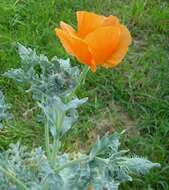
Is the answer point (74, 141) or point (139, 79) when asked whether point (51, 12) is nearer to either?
point (139, 79)

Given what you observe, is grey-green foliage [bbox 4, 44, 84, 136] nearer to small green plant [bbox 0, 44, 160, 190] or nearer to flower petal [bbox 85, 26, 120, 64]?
small green plant [bbox 0, 44, 160, 190]

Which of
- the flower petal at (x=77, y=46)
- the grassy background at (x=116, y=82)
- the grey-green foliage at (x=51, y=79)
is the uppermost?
the flower petal at (x=77, y=46)

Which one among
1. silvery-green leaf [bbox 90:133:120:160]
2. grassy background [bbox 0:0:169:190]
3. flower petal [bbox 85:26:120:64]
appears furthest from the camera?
grassy background [bbox 0:0:169:190]

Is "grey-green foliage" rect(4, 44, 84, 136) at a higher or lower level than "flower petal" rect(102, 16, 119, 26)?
lower

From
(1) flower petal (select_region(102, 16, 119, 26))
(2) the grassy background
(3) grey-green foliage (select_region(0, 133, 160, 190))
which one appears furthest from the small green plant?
(2) the grassy background

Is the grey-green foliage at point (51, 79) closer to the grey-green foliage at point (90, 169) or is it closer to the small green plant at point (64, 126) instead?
the small green plant at point (64, 126)

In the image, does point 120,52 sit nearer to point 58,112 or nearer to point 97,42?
point 97,42

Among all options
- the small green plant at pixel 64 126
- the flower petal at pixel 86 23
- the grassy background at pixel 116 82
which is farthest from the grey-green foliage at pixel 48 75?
the grassy background at pixel 116 82
